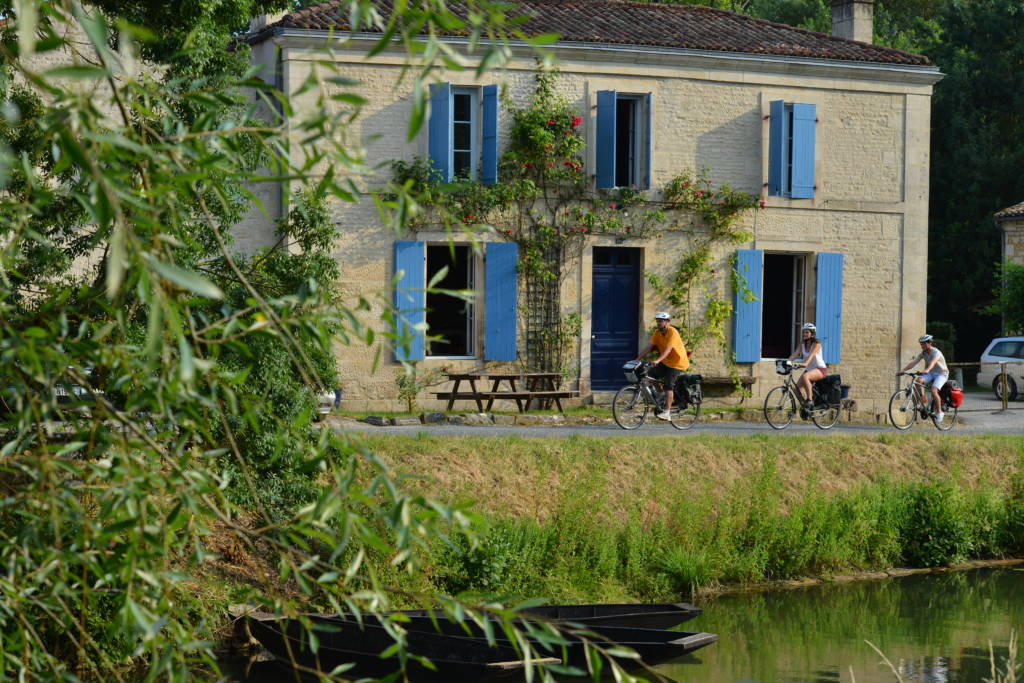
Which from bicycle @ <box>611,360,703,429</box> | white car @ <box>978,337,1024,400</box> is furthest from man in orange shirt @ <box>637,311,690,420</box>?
white car @ <box>978,337,1024,400</box>

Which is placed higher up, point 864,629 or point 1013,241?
point 1013,241

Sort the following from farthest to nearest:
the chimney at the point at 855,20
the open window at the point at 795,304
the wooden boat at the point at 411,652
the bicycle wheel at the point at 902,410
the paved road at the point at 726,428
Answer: the chimney at the point at 855,20 < the open window at the point at 795,304 < the bicycle wheel at the point at 902,410 < the paved road at the point at 726,428 < the wooden boat at the point at 411,652

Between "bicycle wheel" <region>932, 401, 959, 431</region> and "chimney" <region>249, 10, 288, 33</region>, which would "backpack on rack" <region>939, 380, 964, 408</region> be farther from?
"chimney" <region>249, 10, 288, 33</region>

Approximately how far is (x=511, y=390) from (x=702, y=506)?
251 inches

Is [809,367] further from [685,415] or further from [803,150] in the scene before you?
[803,150]

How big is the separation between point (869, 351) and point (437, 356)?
285 inches

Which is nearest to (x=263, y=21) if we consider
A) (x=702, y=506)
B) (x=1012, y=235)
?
(x=702, y=506)

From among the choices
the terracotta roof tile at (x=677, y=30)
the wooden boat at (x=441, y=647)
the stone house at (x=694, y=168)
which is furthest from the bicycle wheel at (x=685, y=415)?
the wooden boat at (x=441, y=647)

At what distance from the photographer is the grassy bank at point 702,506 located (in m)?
12.1

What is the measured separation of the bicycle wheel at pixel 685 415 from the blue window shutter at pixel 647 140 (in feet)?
14.7

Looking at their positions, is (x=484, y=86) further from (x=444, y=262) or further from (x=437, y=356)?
(x=437, y=356)

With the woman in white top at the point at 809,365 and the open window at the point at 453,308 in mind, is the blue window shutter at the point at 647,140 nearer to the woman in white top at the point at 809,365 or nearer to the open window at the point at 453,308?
the open window at the point at 453,308

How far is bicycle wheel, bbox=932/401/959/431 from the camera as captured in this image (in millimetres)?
18266

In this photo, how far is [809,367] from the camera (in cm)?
1728
